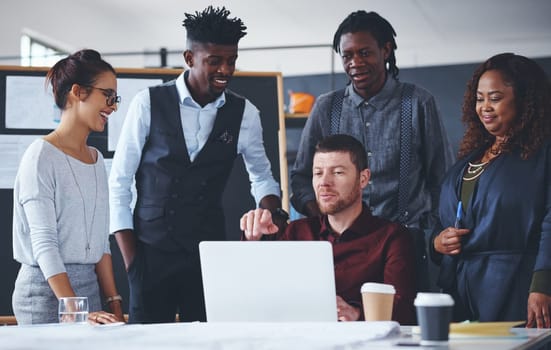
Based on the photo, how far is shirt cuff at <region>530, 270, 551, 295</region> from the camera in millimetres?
2197

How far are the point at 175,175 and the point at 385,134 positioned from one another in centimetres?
73

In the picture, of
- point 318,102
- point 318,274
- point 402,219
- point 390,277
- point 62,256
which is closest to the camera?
point 318,274

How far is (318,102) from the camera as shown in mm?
3016

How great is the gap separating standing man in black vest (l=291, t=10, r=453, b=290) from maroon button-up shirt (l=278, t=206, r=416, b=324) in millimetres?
360

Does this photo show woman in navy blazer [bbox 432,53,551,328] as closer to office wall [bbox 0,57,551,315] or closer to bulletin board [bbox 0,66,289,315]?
bulletin board [bbox 0,66,289,315]

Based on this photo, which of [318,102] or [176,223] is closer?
[176,223]

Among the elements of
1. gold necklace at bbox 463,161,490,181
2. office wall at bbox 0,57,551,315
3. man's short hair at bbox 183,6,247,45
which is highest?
office wall at bbox 0,57,551,315

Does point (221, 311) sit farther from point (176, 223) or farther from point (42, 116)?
point (42, 116)

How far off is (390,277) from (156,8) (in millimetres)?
6243

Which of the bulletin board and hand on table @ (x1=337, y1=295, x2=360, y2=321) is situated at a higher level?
the bulletin board

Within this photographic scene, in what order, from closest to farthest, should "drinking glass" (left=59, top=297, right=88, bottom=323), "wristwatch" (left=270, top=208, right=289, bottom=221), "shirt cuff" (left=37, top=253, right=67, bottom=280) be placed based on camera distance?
"drinking glass" (left=59, top=297, right=88, bottom=323)
"shirt cuff" (left=37, top=253, right=67, bottom=280)
"wristwatch" (left=270, top=208, right=289, bottom=221)

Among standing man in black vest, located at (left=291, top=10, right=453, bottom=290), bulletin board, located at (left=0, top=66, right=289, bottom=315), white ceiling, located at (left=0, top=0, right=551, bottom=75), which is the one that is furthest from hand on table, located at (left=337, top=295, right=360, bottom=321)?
white ceiling, located at (left=0, top=0, right=551, bottom=75)

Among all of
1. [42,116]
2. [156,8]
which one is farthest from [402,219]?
[156,8]

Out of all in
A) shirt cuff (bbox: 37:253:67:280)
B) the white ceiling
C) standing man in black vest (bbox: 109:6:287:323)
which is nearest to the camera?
shirt cuff (bbox: 37:253:67:280)
